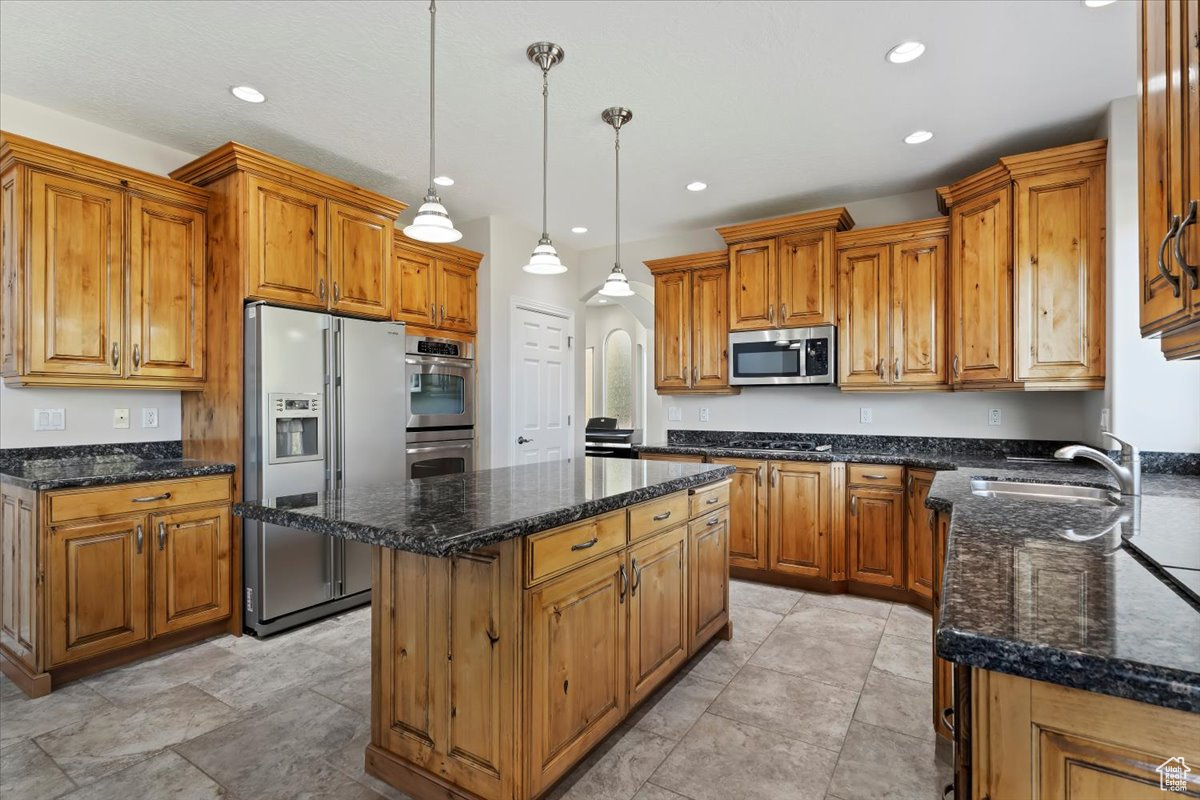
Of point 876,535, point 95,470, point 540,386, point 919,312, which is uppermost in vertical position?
point 919,312

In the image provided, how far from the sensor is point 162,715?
2311 mm

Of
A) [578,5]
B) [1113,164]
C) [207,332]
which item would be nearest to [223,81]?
[207,332]

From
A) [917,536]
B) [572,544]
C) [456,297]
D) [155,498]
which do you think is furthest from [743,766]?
[456,297]

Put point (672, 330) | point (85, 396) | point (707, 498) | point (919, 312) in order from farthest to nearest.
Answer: point (672, 330) < point (919, 312) < point (85, 396) < point (707, 498)

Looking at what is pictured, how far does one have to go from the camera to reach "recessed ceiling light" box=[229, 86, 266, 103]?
9.02ft

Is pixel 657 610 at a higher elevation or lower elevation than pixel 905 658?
higher

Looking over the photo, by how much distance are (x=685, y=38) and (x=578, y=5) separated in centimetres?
47

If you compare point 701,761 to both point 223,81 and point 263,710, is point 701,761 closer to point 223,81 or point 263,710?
point 263,710

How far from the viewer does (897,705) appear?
238 cm

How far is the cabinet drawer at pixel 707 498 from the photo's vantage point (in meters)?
2.61

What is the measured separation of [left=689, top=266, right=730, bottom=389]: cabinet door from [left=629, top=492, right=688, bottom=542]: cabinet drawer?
85.8 inches

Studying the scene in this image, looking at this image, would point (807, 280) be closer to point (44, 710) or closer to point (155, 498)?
point (155, 498)

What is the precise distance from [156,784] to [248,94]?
285cm

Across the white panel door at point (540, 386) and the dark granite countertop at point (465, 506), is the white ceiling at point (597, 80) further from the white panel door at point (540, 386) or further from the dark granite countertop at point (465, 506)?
the dark granite countertop at point (465, 506)
